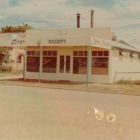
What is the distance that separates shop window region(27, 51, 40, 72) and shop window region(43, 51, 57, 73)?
0.76m

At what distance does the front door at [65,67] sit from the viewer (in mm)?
37406

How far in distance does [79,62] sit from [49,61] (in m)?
3.22

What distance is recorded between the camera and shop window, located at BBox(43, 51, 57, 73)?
38.3 meters

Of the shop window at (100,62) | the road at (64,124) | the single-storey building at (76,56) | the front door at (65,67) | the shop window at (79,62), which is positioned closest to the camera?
the road at (64,124)

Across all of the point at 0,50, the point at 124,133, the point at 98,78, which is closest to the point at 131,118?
the point at 124,133

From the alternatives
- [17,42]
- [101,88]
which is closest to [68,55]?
[17,42]

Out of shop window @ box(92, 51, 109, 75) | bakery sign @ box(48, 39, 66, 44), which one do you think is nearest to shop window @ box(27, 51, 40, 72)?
bakery sign @ box(48, 39, 66, 44)

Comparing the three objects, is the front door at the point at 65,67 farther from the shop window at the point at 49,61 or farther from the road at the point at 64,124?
the road at the point at 64,124

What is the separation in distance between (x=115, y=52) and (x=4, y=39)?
10.1m

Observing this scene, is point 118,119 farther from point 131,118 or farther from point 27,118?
point 27,118

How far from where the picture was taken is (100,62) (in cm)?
3569

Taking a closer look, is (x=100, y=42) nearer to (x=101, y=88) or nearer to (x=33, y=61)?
(x=101, y=88)

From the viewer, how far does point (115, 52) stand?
3694cm

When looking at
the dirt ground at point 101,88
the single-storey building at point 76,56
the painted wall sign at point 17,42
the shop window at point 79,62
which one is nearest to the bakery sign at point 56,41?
the single-storey building at point 76,56
